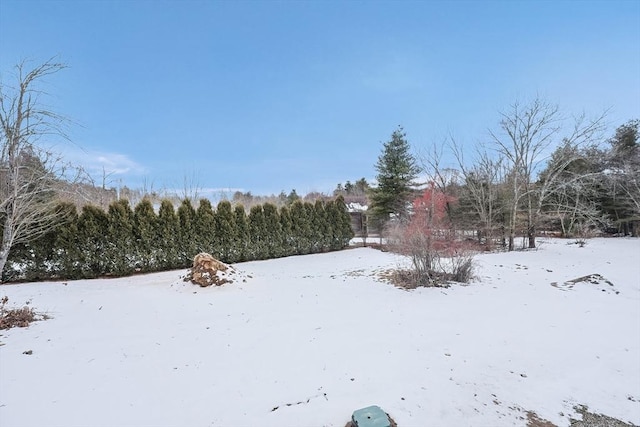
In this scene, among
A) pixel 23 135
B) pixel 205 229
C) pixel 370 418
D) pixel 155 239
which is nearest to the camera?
pixel 370 418

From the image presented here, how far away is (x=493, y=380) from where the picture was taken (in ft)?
9.01

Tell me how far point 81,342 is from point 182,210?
5.76 m

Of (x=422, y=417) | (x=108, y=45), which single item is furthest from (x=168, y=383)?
(x=108, y=45)

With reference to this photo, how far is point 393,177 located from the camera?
15.3 m

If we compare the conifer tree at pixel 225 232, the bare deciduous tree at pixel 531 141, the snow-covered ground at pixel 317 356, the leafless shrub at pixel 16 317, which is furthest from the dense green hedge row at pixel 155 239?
the bare deciduous tree at pixel 531 141

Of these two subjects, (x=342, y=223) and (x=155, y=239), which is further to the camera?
(x=342, y=223)

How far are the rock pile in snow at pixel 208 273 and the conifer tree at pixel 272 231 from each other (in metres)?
4.21

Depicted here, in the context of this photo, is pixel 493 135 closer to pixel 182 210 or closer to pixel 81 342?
pixel 182 210

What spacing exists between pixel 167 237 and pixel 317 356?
6.82 meters

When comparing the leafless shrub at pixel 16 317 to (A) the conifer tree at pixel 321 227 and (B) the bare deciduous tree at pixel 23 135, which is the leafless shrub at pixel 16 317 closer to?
(B) the bare deciduous tree at pixel 23 135

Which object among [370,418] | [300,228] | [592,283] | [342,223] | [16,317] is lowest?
[592,283]

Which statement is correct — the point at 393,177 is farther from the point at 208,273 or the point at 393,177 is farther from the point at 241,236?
the point at 208,273

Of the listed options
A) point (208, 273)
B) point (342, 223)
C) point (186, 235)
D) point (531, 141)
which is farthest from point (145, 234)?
point (531, 141)

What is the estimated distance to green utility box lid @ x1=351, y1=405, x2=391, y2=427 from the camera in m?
1.86
